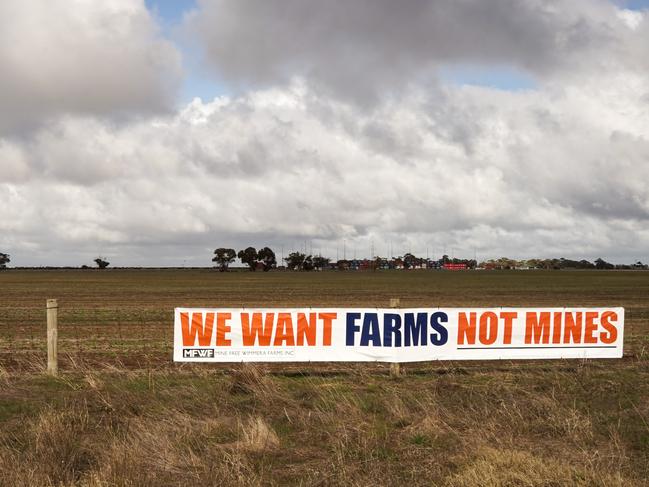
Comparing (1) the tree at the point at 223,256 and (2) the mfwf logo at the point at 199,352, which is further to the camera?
(1) the tree at the point at 223,256

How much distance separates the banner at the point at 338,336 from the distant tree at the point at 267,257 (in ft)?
597

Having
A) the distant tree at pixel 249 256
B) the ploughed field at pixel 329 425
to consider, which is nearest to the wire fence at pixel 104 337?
the ploughed field at pixel 329 425

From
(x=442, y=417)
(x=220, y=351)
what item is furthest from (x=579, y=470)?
Result: (x=220, y=351)

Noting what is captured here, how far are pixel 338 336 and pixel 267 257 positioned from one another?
18287 centimetres

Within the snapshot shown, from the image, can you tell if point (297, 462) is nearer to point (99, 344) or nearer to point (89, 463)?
point (89, 463)

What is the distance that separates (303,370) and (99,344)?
7.10 meters

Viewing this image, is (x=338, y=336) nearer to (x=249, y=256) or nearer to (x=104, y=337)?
(x=104, y=337)

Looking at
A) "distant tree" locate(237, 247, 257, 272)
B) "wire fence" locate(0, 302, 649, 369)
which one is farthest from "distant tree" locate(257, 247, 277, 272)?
"wire fence" locate(0, 302, 649, 369)

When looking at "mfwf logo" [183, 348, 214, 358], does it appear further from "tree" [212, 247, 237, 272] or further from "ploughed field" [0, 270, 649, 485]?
"tree" [212, 247, 237, 272]

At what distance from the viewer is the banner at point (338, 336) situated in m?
11.5

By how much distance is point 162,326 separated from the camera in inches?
847

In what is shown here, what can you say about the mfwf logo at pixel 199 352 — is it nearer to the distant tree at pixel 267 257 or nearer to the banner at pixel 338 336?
the banner at pixel 338 336

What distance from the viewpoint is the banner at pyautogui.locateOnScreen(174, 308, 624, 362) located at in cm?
Result: 1153

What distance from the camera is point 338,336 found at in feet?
38.2
